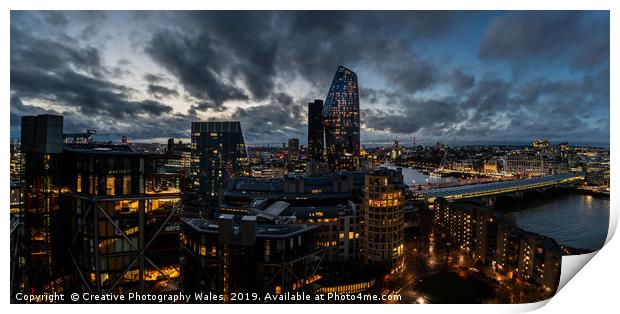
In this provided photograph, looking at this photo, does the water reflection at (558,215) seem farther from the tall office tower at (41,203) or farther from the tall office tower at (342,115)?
the tall office tower at (342,115)

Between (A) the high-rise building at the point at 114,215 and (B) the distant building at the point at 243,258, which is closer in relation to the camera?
(A) the high-rise building at the point at 114,215

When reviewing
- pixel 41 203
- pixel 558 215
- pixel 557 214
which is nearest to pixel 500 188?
pixel 557 214

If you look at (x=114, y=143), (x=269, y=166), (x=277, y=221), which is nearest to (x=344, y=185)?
(x=277, y=221)

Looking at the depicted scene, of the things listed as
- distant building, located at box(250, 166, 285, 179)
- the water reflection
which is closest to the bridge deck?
the water reflection

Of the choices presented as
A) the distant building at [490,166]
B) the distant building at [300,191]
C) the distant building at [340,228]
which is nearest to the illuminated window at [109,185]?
the distant building at [340,228]

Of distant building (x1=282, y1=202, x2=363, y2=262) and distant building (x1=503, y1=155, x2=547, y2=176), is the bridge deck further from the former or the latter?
distant building (x1=282, y1=202, x2=363, y2=262)
